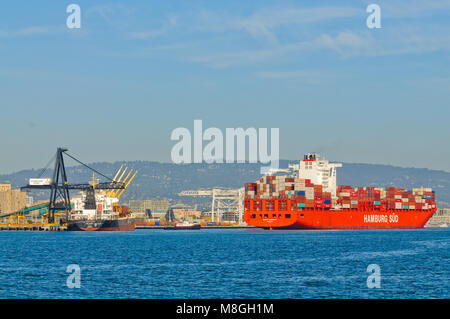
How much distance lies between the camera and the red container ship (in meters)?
134

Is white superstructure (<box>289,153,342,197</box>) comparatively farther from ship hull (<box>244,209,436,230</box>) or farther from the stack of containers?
ship hull (<box>244,209,436,230</box>)

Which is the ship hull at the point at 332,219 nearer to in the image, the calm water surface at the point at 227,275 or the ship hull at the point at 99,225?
the ship hull at the point at 99,225

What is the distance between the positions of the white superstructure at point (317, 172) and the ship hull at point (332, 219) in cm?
600

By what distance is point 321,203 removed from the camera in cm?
13612

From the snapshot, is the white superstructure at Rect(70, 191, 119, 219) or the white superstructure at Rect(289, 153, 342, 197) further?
the white superstructure at Rect(70, 191, 119, 219)

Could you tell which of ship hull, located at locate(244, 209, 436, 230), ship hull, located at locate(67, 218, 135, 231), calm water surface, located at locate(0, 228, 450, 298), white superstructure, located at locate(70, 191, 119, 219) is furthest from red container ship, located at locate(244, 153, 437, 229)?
calm water surface, located at locate(0, 228, 450, 298)

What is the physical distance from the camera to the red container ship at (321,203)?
438 ft

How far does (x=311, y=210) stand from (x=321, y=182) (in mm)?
11211

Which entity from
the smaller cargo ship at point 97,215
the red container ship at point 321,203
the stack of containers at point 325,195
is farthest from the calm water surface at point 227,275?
the smaller cargo ship at point 97,215

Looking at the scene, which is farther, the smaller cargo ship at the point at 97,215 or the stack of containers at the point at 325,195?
the smaller cargo ship at the point at 97,215

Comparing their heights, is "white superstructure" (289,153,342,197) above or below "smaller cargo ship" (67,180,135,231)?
above

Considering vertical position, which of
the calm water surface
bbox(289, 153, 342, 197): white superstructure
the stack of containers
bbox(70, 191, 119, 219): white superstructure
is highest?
bbox(289, 153, 342, 197): white superstructure
